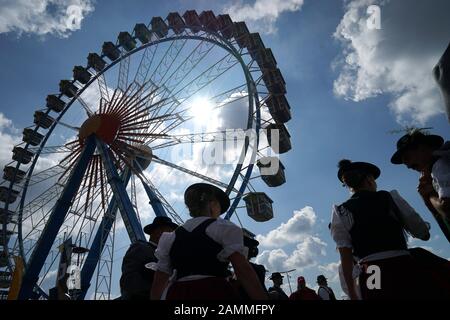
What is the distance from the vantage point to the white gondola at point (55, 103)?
61.4 feet

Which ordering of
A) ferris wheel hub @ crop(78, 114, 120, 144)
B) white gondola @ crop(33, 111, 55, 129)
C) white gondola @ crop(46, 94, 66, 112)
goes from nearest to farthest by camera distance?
ferris wheel hub @ crop(78, 114, 120, 144)
white gondola @ crop(46, 94, 66, 112)
white gondola @ crop(33, 111, 55, 129)

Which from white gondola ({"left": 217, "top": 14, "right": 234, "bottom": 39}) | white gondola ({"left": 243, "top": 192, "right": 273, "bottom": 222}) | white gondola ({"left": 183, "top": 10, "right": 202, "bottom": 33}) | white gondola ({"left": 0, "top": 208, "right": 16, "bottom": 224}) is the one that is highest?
white gondola ({"left": 183, "top": 10, "right": 202, "bottom": 33})

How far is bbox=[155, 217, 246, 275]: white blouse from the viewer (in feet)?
6.15

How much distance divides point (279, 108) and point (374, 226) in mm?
14077

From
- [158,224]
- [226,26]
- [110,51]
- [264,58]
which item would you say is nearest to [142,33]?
[110,51]

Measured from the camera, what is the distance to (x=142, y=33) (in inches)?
720

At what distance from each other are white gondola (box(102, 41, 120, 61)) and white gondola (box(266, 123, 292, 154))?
995 cm

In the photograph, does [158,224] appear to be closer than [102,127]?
Yes

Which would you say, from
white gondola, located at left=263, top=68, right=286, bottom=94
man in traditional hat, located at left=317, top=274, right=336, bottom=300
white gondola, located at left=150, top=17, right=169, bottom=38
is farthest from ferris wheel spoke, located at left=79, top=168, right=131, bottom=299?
man in traditional hat, located at left=317, top=274, right=336, bottom=300

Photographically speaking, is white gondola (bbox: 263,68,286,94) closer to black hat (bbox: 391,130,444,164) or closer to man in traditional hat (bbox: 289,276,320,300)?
man in traditional hat (bbox: 289,276,320,300)

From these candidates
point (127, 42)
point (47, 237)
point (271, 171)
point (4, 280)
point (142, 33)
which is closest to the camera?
point (47, 237)

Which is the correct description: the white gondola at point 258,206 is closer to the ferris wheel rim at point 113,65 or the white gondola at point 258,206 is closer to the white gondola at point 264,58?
the ferris wheel rim at point 113,65

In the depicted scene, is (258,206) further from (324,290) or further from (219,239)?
(219,239)
